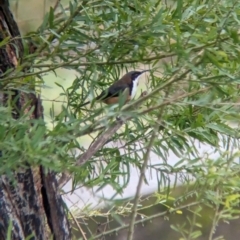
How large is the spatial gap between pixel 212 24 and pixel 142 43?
14 cm

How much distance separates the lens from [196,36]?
0.71 metres

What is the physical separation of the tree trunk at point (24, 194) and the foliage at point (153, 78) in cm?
9

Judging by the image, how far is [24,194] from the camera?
3.06ft

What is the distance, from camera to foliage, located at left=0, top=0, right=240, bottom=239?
66 centimetres

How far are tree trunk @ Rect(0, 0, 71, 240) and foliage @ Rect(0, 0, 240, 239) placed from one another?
86mm

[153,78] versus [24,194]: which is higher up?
[153,78]

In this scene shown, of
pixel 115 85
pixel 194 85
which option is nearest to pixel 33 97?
pixel 115 85

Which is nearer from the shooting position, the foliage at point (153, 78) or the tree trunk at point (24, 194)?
the foliage at point (153, 78)

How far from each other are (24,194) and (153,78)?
315 mm

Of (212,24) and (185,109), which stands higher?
(212,24)

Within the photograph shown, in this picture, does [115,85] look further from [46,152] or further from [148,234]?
[148,234]

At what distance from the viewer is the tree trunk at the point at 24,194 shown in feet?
2.88

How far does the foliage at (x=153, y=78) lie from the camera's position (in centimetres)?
66

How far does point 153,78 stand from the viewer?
952 millimetres
